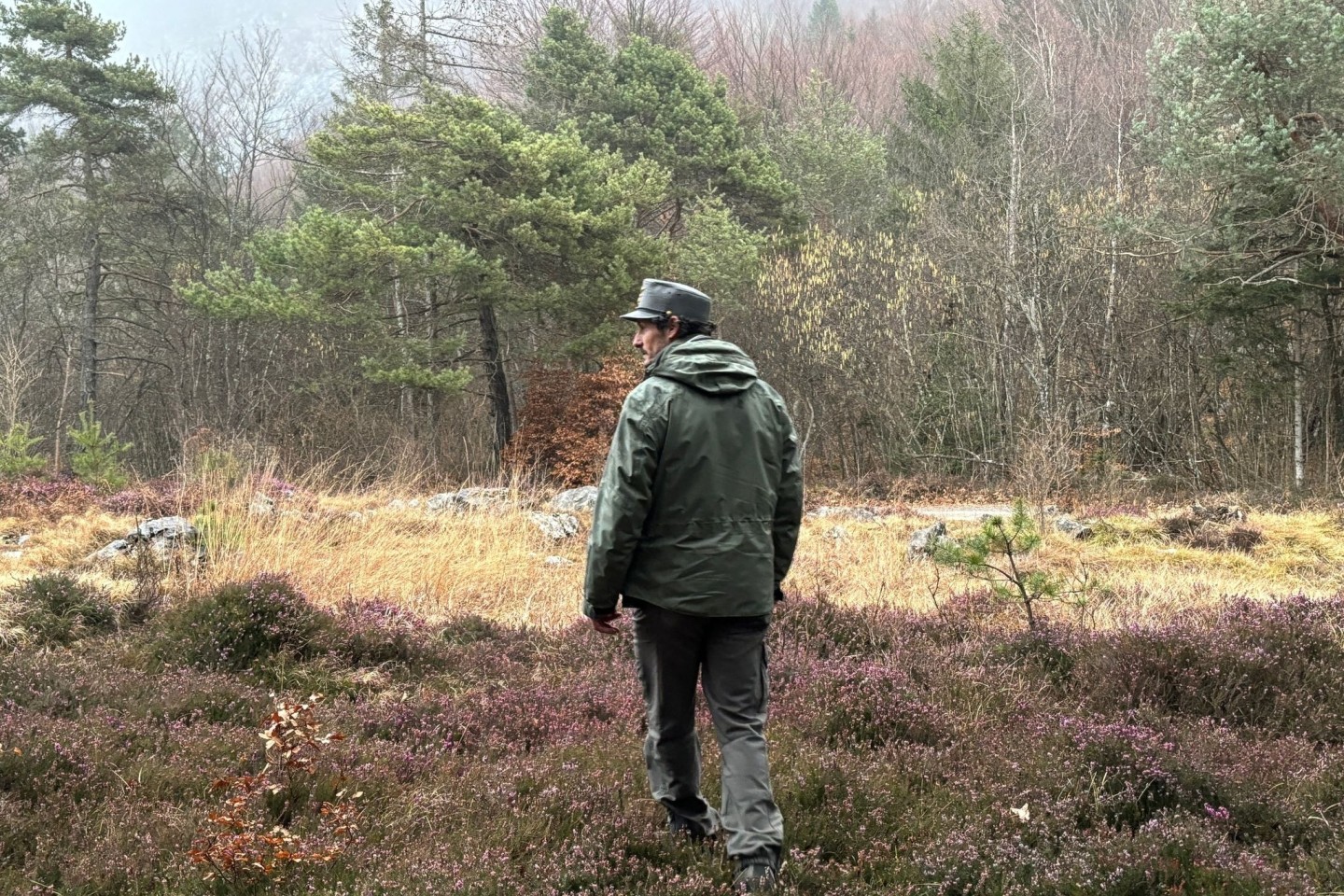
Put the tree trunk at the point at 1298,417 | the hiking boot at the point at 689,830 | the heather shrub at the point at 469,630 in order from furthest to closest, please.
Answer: the tree trunk at the point at 1298,417 < the heather shrub at the point at 469,630 < the hiking boot at the point at 689,830

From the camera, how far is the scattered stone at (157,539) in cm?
753

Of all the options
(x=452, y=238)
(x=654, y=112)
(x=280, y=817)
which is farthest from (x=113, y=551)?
(x=654, y=112)

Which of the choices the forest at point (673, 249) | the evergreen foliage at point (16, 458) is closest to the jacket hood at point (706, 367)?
the forest at point (673, 249)

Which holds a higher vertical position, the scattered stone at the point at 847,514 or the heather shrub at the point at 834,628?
the heather shrub at the point at 834,628

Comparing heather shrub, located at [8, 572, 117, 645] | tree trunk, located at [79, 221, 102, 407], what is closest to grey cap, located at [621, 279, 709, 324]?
heather shrub, located at [8, 572, 117, 645]

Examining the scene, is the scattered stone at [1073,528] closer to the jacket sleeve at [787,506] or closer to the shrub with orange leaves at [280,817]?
the jacket sleeve at [787,506]

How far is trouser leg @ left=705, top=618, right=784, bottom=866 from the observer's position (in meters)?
2.88

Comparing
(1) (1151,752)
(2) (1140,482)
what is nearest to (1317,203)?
(2) (1140,482)

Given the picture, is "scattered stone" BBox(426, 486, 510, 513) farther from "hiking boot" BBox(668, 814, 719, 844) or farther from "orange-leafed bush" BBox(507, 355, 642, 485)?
"hiking boot" BBox(668, 814, 719, 844)

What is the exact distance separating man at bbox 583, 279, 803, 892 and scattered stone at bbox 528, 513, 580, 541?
6.83m

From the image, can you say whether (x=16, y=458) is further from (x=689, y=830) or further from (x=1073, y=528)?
(x=1073, y=528)

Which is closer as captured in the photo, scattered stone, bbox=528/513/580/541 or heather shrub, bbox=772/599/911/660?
heather shrub, bbox=772/599/911/660

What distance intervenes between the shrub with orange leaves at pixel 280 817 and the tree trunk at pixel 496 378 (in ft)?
46.1

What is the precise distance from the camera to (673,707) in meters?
3.04
